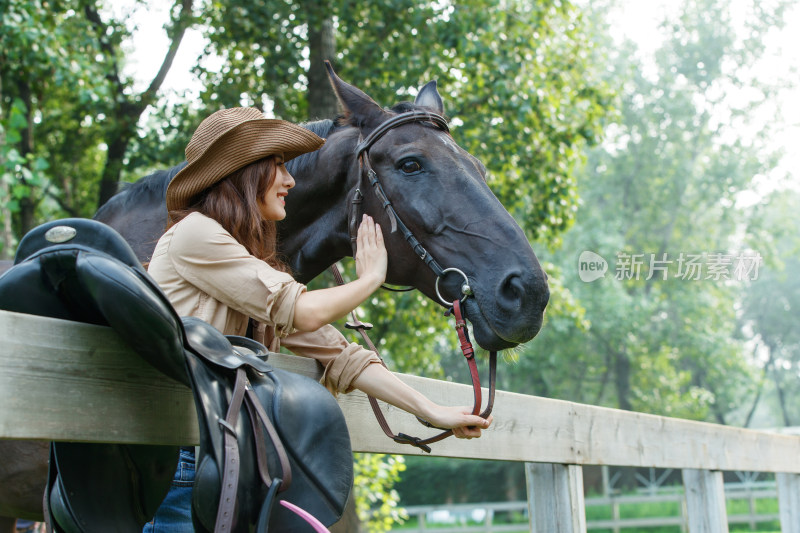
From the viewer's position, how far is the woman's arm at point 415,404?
200 centimetres

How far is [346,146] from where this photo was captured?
269 cm

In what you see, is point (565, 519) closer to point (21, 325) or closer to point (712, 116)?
point (21, 325)

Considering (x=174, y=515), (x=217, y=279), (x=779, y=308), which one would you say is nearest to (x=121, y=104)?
(x=217, y=279)

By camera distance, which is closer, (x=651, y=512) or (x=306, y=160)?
(x=306, y=160)

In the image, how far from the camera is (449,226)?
229 centimetres

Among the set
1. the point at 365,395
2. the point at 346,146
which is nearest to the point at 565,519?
the point at 365,395

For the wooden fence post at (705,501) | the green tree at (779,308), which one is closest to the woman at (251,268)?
the wooden fence post at (705,501)

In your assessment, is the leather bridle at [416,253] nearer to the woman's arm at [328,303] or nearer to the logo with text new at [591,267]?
the woman's arm at [328,303]

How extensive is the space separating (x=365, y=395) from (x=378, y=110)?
3.42 feet

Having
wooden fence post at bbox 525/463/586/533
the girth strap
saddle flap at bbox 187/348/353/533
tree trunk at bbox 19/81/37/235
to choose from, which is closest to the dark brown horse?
saddle flap at bbox 187/348/353/533

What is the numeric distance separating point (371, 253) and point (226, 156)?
0.50 metres

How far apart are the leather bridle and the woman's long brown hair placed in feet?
1.32

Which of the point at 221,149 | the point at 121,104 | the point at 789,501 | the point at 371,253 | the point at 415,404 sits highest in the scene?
the point at 121,104

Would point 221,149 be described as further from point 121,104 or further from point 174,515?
point 121,104
